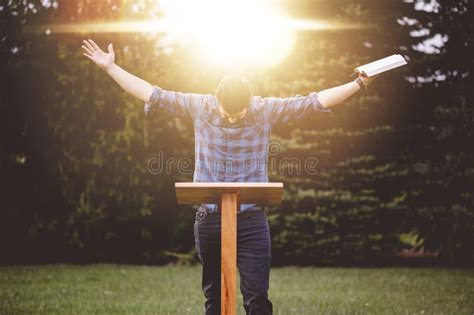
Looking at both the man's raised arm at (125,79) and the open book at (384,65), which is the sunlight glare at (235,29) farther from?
the open book at (384,65)

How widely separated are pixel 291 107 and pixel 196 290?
522 cm

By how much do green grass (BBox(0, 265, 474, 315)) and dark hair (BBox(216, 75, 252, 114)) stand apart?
3714 millimetres

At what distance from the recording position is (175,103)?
15.3ft

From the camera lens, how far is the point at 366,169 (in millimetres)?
12844

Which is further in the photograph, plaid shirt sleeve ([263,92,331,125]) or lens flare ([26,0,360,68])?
lens flare ([26,0,360,68])

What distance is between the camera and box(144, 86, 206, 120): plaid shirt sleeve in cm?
461

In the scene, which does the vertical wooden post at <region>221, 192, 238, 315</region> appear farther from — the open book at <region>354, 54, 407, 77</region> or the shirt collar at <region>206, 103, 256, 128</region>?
the open book at <region>354, 54, 407, 77</region>

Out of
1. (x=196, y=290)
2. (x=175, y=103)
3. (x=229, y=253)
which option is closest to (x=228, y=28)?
(x=196, y=290)

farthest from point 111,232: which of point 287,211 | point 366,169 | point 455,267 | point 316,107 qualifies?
point 316,107

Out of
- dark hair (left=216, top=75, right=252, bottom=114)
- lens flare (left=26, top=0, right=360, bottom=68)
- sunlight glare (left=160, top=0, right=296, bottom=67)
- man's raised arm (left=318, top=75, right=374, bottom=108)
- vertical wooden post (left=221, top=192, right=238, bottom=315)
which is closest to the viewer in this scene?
vertical wooden post (left=221, top=192, right=238, bottom=315)

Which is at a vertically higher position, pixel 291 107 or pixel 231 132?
pixel 291 107

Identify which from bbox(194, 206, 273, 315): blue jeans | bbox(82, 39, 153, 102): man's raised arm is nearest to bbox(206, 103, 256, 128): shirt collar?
bbox(82, 39, 153, 102): man's raised arm

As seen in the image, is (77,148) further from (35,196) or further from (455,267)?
(455,267)

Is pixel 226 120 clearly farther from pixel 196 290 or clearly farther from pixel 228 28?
pixel 228 28
